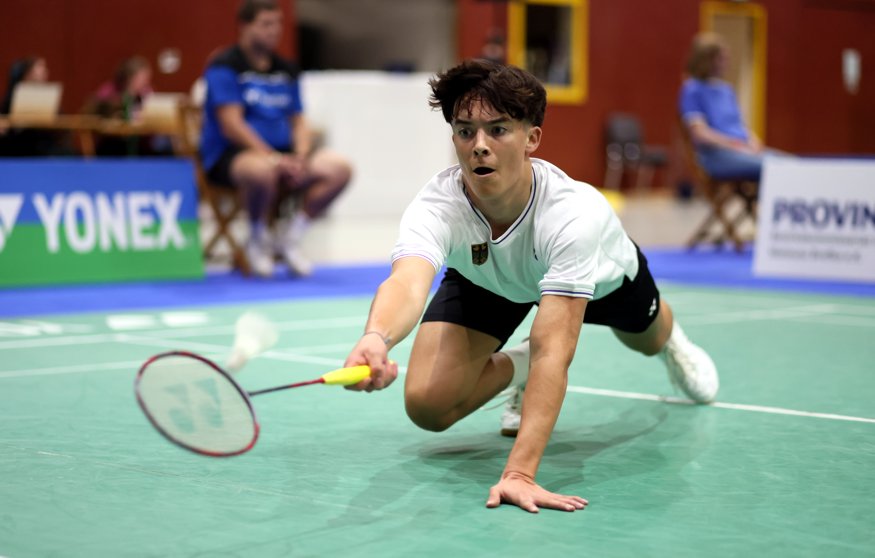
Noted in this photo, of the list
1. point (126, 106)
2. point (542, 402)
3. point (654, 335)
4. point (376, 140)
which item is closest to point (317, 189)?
point (126, 106)

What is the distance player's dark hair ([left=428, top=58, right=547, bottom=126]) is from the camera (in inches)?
137

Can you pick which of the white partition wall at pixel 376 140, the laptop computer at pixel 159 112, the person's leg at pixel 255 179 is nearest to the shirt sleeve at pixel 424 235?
the person's leg at pixel 255 179

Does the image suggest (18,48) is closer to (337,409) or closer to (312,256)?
(312,256)

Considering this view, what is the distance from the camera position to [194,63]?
15.9 meters

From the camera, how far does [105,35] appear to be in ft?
49.8

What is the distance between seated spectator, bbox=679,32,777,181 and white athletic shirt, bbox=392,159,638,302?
24.7 ft

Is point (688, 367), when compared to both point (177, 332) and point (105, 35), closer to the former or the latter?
point (177, 332)

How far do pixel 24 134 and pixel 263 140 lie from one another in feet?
12.6

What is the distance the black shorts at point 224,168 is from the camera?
374 inches

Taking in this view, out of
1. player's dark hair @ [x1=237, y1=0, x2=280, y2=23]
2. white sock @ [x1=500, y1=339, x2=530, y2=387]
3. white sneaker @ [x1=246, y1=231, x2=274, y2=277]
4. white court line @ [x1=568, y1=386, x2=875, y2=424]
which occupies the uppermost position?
player's dark hair @ [x1=237, y1=0, x2=280, y2=23]

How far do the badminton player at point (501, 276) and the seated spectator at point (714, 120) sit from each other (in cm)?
720

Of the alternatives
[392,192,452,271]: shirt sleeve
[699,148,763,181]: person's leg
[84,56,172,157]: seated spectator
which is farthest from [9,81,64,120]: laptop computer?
[392,192,452,271]: shirt sleeve

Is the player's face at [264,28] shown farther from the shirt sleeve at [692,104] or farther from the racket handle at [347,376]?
the racket handle at [347,376]

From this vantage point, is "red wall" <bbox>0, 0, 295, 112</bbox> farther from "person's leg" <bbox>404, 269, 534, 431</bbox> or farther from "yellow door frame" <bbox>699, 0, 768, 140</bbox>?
"person's leg" <bbox>404, 269, 534, 431</bbox>
